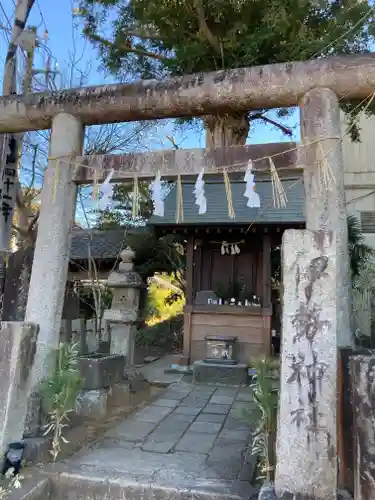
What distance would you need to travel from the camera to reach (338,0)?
9.55 metres

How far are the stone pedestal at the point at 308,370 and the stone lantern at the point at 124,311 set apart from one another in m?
5.41

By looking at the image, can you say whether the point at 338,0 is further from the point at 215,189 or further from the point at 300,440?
the point at 300,440

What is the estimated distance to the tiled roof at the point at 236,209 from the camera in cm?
946

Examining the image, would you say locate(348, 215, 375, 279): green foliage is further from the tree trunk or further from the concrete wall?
the tree trunk

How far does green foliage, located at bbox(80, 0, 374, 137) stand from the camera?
837 cm

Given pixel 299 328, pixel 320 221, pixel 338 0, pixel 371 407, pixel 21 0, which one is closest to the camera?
pixel 371 407

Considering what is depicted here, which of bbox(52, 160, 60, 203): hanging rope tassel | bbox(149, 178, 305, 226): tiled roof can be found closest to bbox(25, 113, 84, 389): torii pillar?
bbox(52, 160, 60, 203): hanging rope tassel

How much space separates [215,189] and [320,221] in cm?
793

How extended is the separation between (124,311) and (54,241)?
3.44m

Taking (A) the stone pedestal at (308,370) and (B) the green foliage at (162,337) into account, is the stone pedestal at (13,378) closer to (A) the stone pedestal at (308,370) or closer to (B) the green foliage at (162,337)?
(A) the stone pedestal at (308,370)

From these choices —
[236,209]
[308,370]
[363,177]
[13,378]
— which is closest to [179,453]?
[13,378]

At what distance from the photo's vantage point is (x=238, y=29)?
8.80m

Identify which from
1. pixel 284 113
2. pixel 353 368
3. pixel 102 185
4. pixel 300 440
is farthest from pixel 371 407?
pixel 284 113

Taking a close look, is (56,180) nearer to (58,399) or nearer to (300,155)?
(58,399)
